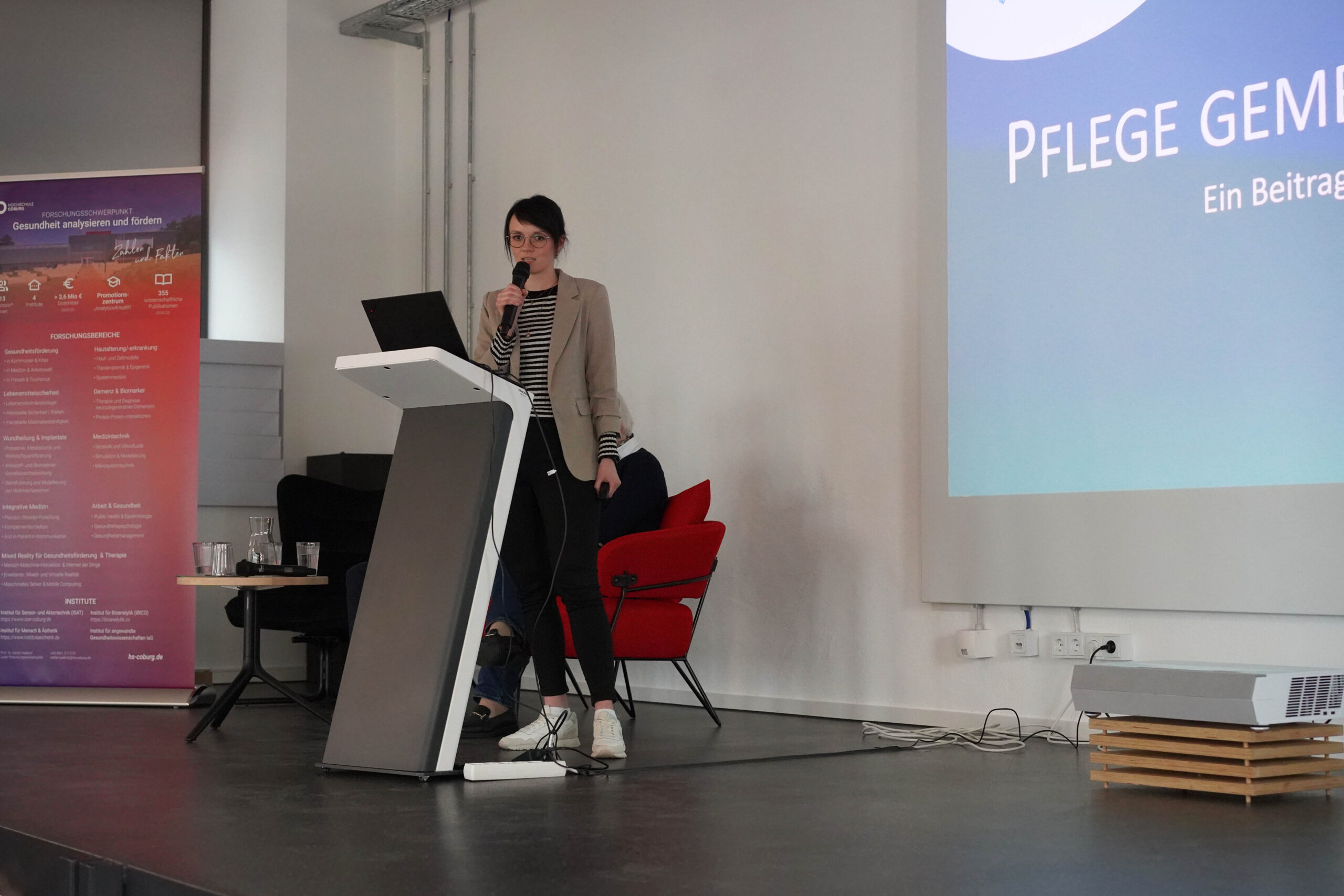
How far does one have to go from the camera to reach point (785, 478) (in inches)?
196

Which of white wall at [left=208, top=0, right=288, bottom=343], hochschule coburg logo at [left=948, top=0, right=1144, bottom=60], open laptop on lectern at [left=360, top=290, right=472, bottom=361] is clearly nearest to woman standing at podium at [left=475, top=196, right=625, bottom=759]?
open laptop on lectern at [left=360, top=290, right=472, bottom=361]

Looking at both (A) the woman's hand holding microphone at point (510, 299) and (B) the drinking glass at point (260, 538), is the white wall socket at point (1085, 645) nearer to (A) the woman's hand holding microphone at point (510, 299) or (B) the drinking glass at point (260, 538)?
(A) the woman's hand holding microphone at point (510, 299)

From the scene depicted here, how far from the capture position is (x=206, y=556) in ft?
14.7

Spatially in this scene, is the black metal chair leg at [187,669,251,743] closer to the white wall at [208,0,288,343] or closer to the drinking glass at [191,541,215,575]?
the drinking glass at [191,541,215,575]

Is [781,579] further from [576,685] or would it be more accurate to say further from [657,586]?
[576,685]

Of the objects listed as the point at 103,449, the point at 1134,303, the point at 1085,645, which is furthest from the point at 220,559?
the point at 1134,303

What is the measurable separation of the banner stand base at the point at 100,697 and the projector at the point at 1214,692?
3754 mm

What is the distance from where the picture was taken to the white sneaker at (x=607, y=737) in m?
3.48

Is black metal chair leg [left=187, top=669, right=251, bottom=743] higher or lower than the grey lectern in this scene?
lower

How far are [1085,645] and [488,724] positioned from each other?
1802mm

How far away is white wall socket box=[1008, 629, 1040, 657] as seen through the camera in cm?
411

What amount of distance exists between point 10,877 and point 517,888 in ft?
3.68

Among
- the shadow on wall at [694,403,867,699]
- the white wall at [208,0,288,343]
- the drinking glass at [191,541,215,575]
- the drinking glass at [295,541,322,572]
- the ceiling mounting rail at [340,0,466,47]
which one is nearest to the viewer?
the drinking glass at [191,541,215,575]

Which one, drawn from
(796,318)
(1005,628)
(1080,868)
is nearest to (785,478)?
(796,318)
